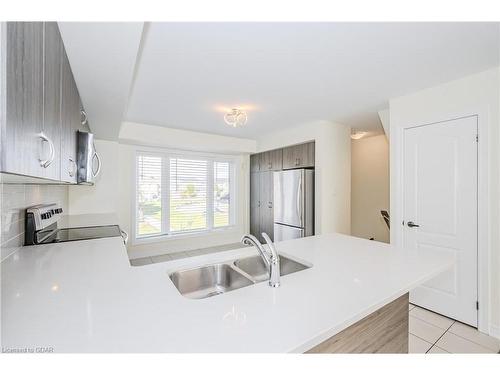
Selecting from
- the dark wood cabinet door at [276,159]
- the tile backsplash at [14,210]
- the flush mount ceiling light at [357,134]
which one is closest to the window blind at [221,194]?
the dark wood cabinet door at [276,159]

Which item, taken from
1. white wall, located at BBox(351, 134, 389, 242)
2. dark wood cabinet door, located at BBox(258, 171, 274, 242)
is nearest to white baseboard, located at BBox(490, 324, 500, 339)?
white wall, located at BBox(351, 134, 389, 242)

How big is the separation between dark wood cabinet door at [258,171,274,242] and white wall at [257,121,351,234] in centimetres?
116

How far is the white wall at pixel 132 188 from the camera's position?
3.35 m

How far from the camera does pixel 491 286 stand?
1.98m

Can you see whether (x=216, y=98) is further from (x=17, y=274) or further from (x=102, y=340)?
(x=102, y=340)

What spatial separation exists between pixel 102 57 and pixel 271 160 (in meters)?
3.64

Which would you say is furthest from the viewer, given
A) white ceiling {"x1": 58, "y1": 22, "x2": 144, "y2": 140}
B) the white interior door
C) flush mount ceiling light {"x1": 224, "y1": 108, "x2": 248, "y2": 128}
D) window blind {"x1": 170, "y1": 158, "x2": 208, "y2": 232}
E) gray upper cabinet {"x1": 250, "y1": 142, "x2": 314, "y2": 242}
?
window blind {"x1": 170, "y1": 158, "x2": 208, "y2": 232}

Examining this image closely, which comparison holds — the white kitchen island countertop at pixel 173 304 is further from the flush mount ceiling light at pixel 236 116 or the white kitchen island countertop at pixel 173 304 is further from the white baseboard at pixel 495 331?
the flush mount ceiling light at pixel 236 116

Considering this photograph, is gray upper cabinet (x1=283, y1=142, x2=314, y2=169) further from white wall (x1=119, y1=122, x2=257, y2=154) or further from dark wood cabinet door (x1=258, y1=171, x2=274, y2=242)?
white wall (x1=119, y1=122, x2=257, y2=154)

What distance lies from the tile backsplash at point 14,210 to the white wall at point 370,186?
5093 mm

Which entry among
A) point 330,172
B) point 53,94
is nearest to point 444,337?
point 330,172

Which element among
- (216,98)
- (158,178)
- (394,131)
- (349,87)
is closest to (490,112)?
(394,131)

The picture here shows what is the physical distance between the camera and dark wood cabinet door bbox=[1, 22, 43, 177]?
0.51 metres
